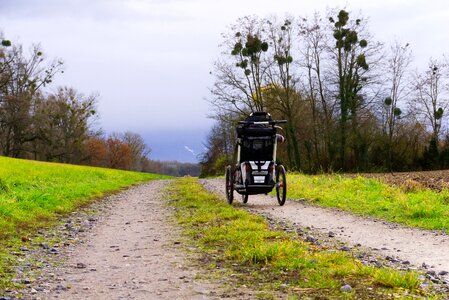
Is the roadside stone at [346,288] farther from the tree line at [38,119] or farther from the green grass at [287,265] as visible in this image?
the tree line at [38,119]

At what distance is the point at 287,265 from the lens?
6148 mm

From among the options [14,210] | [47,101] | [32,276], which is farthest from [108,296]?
[47,101]

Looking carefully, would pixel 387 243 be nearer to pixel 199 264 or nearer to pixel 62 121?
pixel 199 264

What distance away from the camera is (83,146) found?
7875 centimetres

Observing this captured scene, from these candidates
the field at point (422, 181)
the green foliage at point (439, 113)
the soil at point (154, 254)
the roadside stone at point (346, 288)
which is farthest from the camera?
the green foliage at point (439, 113)

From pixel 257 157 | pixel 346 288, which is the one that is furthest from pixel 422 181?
pixel 346 288

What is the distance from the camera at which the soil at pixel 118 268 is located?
5238mm

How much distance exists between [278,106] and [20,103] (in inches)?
1379

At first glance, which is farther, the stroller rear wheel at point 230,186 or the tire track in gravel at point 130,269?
the stroller rear wheel at point 230,186

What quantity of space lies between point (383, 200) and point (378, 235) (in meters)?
5.38

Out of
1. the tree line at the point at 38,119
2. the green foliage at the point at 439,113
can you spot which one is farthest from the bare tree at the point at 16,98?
the green foliage at the point at 439,113

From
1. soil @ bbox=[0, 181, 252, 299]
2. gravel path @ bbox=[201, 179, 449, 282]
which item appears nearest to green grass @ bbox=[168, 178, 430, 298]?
soil @ bbox=[0, 181, 252, 299]

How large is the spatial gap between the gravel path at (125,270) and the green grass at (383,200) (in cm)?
538

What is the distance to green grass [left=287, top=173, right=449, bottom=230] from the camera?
10.9 meters
